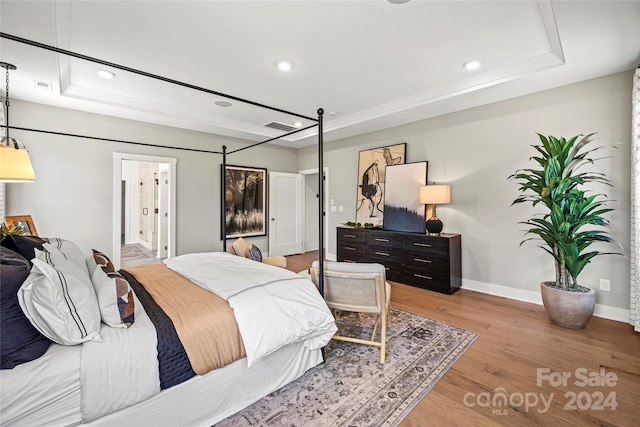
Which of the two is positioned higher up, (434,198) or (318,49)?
(318,49)

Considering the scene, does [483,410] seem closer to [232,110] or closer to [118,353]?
[118,353]

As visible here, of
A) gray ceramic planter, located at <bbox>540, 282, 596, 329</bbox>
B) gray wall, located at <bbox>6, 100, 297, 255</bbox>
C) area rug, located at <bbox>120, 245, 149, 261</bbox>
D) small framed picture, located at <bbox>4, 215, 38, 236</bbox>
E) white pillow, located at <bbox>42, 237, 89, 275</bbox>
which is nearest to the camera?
white pillow, located at <bbox>42, 237, 89, 275</bbox>

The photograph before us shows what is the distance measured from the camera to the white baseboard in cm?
301

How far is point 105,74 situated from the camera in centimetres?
323

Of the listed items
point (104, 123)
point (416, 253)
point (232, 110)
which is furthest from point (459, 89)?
point (104, 123)

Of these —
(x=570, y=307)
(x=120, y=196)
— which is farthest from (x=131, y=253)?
(x=570, y=307)

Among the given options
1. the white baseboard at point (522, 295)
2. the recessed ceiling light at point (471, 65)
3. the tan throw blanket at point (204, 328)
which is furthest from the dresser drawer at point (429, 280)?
Result: the tan throw blanket at point (204, 328)

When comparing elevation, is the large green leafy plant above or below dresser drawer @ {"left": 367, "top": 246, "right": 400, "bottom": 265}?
above

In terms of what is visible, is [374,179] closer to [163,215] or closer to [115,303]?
[163,215]

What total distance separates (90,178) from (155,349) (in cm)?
384

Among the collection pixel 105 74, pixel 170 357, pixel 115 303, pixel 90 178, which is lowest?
pixel 170 357

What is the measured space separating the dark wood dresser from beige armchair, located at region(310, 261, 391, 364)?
1.98m

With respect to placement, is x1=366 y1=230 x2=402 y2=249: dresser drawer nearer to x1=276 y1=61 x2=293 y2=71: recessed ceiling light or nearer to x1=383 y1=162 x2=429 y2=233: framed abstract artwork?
x1=383 y1=162 x2=429 y2=233: framed abstract artwork

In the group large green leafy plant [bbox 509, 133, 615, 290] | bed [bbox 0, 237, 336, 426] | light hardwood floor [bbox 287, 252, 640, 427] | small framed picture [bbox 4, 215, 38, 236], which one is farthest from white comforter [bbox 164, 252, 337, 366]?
large green leafy plant [bbox 509, 133, 615, 290]
